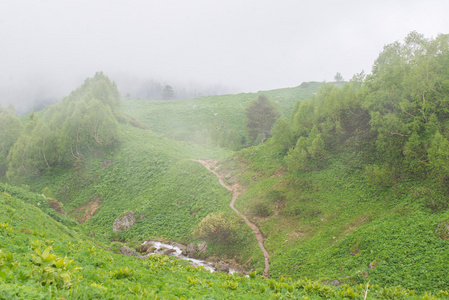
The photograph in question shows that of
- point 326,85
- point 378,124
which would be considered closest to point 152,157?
point 326,85

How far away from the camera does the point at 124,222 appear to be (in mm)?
36094

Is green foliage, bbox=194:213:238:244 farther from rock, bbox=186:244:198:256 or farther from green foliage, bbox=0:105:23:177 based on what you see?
green foliage, bbox=0:105:23:177

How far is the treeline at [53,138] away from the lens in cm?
4731

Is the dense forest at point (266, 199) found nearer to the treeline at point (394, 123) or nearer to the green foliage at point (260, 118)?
the treeline at point (394, 123)

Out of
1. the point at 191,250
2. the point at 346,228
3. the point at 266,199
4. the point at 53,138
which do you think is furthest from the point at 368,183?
the point at 53,138

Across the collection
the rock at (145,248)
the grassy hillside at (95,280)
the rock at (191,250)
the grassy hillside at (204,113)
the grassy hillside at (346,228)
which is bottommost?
the rock at (191,250)

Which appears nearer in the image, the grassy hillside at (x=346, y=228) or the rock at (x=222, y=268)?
the grassy hillside at (x=346, y=228)

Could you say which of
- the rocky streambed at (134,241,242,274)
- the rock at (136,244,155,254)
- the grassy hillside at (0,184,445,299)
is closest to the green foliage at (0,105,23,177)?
the rock at (136,244,155,254)

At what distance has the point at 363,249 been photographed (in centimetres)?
1969

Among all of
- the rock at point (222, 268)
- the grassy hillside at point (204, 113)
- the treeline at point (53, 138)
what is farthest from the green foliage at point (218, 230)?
the grassy hillside at point (204, 113)

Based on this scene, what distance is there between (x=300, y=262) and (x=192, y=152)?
127ft

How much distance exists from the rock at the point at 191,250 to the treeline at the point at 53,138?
3311 cm

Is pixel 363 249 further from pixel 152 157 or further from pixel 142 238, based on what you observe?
pixel 152 157

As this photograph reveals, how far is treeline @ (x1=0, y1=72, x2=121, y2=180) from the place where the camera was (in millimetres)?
47312
